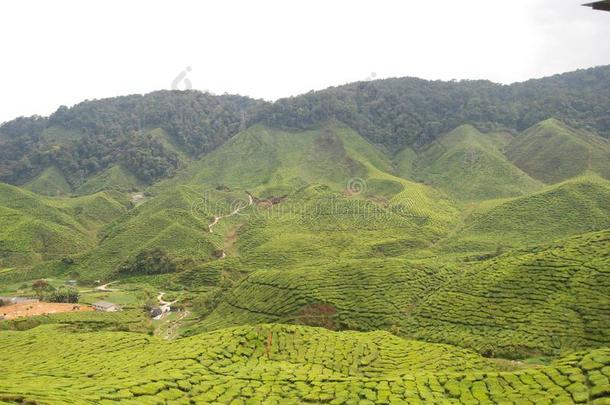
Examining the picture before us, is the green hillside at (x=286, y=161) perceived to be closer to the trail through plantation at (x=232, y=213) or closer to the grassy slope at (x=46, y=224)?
the trail through plantation at (x=232, y=213)

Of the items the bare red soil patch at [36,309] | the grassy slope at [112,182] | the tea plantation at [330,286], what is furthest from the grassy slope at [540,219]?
the grassy slope at [112,182]

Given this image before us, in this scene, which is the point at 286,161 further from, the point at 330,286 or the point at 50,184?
the point at 330,286

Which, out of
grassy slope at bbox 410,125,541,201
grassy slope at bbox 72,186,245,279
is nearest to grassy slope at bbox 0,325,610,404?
grassy slope at bbox 72,186,245,279

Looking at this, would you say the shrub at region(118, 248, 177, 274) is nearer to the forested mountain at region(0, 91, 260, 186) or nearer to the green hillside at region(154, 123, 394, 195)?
the green hillside at region(154, 123, 394, 195)

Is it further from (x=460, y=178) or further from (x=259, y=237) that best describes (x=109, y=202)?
(x=460, y=178)

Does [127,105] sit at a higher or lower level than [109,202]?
higher

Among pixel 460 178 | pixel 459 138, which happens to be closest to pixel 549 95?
pixel 459 138
